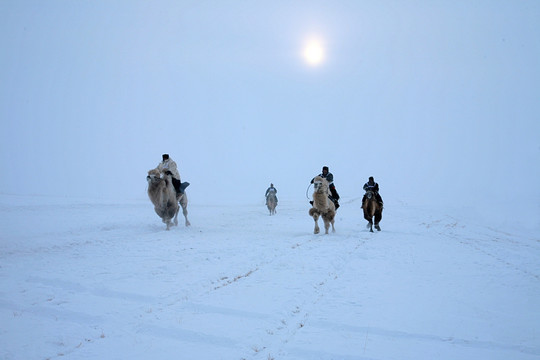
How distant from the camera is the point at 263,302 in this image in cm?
526

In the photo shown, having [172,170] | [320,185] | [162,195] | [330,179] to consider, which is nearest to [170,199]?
[162,195]

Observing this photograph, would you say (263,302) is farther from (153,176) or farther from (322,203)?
(153,176)

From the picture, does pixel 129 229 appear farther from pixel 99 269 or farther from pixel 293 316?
pixel 293 316

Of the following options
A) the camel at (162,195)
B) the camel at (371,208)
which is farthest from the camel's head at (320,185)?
the camel at (162,195)

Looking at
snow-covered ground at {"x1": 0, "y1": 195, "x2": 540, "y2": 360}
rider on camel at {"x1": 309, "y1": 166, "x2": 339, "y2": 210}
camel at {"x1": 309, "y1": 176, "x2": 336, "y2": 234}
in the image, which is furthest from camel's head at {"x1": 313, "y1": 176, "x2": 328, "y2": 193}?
snow-covered ground at {"x1": 0, "y1": 195, "x2": 540, "y2": 360}

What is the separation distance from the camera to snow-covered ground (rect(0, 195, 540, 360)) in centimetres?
391

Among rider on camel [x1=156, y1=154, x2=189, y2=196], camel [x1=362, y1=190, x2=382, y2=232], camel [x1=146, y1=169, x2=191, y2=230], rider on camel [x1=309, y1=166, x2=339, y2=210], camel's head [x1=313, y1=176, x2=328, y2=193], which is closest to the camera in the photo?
camel's head [x1=313, y1=176, x2=328, y2=193]

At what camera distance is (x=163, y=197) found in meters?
13.3

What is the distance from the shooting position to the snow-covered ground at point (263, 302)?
3.91 meters

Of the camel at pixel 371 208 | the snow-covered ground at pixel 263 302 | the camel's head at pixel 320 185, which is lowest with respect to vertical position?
the snow-covered ground at pixel 263 302

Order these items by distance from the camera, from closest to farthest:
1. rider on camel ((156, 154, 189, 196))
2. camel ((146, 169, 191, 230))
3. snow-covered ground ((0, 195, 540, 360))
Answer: snow-covered ground ((0, 195, 540, 360)), camel ((146, 169, 191, 230)), rider on camel ((156, 154, 189, 196))

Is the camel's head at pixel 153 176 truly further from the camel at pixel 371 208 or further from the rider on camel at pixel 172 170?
the camel at pixel 371 208

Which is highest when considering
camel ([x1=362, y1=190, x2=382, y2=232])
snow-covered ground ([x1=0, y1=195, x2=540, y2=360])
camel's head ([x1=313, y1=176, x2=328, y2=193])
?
camel's head ([x1=313, y1=176, x2=328, y2=193])

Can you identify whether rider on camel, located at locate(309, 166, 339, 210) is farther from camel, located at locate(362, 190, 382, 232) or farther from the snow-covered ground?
the snow-covered ground
